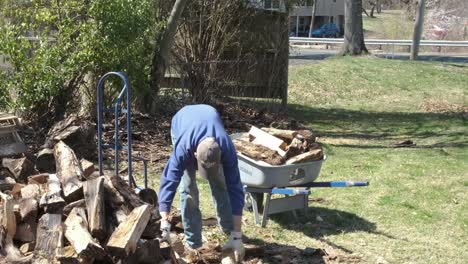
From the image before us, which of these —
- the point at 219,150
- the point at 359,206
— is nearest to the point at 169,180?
the point at 219,150

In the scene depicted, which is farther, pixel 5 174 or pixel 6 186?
pixel 5 174

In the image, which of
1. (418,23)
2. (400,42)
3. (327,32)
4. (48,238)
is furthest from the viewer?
(327,32)

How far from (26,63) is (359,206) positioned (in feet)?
16.6

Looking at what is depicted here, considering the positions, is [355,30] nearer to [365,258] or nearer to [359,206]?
[359,206]

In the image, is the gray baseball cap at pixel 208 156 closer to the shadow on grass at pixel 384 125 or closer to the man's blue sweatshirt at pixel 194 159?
the man's blue sweatshirt at pixel 194 159

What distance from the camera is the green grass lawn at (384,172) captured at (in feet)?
20.4

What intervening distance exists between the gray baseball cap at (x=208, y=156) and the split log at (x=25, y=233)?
1304 millimetres

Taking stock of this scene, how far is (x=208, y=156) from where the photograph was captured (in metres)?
4.72

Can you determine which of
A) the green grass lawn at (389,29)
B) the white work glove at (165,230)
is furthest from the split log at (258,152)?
the green grass lawn at (389,29)

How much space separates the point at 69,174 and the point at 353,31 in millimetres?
21825

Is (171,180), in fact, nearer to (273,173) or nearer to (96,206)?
(96,206)

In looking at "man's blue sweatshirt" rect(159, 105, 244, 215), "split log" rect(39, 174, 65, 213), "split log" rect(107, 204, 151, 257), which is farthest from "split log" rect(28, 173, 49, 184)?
"split log" rect(107, 204, 151, 257)

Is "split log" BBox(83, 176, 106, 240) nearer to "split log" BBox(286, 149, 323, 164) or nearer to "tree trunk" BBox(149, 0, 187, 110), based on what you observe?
"split log" BBox(286, 149, 323, 164)

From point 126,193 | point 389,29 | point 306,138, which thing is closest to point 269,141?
point 306,138
